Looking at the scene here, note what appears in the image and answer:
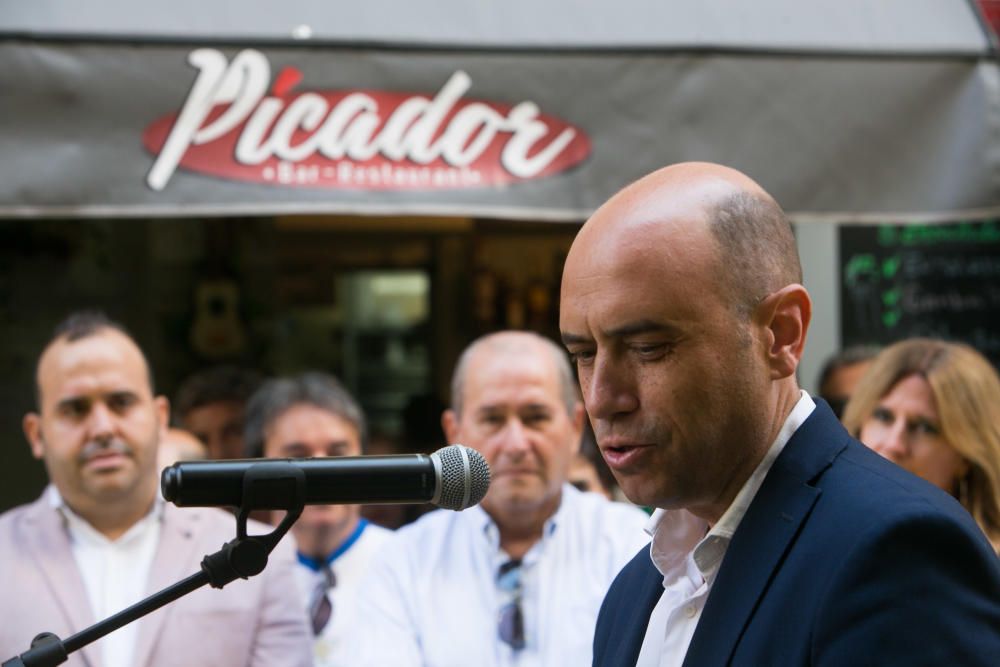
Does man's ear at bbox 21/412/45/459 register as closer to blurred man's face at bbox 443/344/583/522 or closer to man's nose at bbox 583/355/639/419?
blurred man's face at bbox 443/344/583/522

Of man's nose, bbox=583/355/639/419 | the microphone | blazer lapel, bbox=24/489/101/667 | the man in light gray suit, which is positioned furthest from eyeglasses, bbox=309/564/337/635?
man's nose, bbox=583/355/639/419

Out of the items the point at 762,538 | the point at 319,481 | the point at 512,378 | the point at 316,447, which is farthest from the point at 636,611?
the point at 316,447

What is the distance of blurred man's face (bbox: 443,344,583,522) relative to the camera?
3604 mm

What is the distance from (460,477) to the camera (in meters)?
1.80

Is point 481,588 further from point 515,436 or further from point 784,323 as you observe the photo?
point 784,323

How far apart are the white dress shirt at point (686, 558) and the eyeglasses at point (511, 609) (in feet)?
4.85

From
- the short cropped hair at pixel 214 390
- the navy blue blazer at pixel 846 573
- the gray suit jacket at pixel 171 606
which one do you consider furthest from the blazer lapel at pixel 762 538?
the short cropped hair at pixel 214 390

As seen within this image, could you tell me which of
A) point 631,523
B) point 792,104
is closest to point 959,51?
point 792,104

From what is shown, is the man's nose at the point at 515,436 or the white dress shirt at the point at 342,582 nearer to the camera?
the man's nose at the point at 515,436

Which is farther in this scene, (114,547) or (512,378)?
(512,378)

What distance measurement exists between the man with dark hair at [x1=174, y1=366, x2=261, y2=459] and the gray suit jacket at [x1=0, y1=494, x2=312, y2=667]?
1658 millimetres

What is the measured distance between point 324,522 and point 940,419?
2031 millimetres

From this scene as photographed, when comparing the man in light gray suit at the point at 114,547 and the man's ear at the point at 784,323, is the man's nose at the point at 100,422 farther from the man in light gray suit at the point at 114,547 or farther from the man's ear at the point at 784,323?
the man's ear at the point at 784,323

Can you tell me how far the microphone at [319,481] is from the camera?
1705mm
